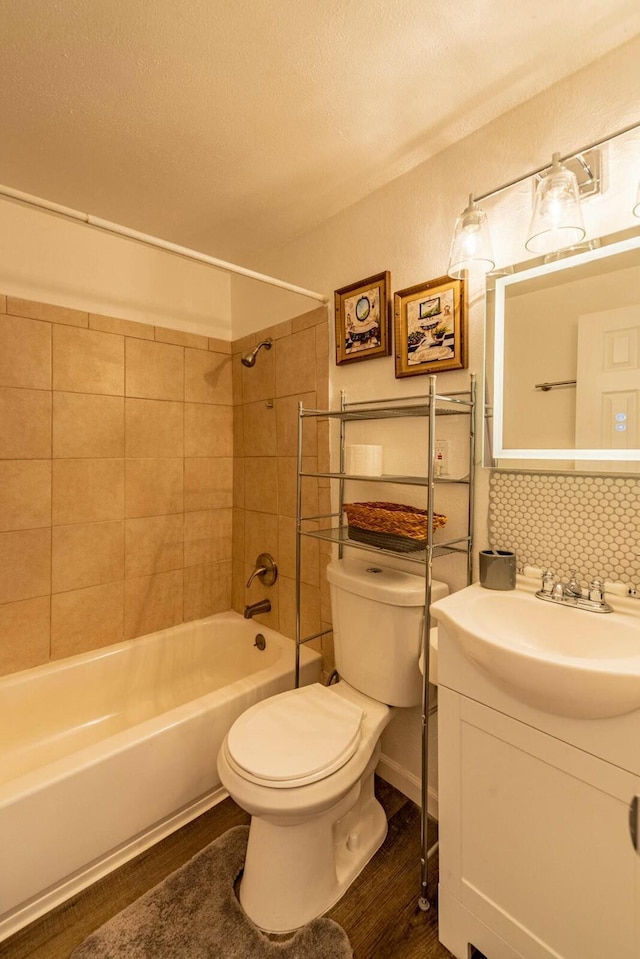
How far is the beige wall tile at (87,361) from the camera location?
1843 mm

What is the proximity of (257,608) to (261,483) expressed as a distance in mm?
622

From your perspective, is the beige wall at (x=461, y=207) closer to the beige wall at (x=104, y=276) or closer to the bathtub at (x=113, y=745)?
the beige wall at (x=104, y=276)

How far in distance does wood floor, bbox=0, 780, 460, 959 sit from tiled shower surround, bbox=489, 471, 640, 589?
101 centimetres

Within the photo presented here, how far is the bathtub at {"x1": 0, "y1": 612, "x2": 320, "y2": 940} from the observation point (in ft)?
3.88

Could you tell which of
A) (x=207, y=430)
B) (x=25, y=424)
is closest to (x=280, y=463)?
(x=207, y=430)

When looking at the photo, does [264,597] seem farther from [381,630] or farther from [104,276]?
[104,276]

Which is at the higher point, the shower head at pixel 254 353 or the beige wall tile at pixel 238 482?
the shower head at pixel 254 353

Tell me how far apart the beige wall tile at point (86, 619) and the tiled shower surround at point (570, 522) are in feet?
5.60

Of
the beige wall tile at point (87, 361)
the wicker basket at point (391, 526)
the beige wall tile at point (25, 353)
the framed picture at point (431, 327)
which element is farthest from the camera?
the beige wall tile at point (87, 361)

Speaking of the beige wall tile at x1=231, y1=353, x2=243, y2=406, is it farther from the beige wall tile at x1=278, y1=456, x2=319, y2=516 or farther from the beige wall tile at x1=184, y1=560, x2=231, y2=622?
the beige wall tile at x1=184, y1=560, x2=231, y2=622

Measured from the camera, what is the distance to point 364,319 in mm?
1679

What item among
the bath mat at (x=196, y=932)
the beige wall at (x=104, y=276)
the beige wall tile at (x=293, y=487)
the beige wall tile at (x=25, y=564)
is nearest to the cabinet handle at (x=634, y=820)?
the bath mat at (x=196, y=932)

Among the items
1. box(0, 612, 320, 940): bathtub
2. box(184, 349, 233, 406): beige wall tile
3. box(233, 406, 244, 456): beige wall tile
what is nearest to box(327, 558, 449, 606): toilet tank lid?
box(0, 612, 320, 940): bathtub

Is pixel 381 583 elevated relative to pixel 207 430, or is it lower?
lower
